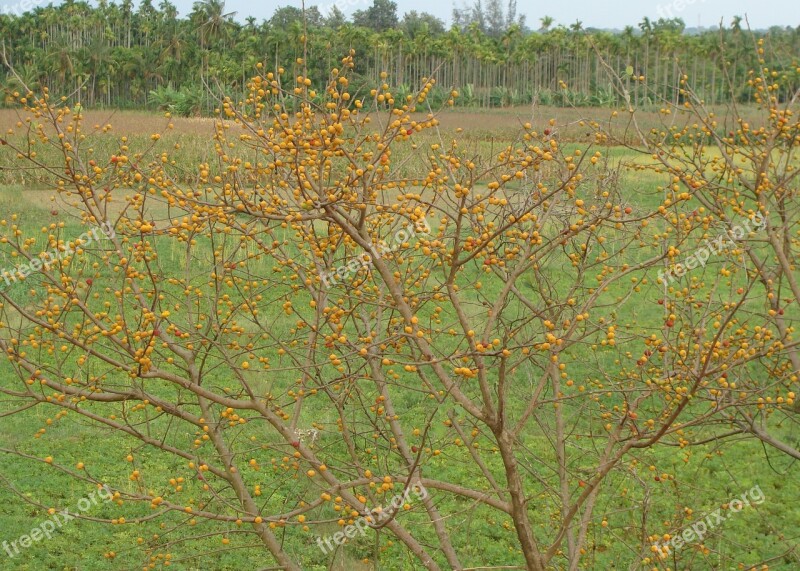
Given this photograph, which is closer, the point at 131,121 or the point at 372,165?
the point at 372,165

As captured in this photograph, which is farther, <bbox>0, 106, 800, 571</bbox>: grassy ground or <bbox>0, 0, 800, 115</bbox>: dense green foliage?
<bbox>0, 0, 800, 115</bbox>: dense green foliage

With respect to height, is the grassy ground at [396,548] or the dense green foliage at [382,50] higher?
the dense green foliage at [382,50]

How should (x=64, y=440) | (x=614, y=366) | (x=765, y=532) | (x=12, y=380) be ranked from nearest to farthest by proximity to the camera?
(x=765, y=532) < (x=64, y=440) < (x=12, y=380) < (x=614, y=366)

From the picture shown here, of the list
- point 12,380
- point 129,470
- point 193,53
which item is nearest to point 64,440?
point 129,470

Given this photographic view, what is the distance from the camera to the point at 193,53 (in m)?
53.6

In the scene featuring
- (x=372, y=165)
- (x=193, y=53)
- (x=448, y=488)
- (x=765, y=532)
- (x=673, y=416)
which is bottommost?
(x=765, y=532)

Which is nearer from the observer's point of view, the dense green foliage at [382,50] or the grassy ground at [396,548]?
the grassy ground at [396,548]

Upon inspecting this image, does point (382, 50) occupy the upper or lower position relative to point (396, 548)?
upper

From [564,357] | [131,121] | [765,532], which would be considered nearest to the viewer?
[765,532]

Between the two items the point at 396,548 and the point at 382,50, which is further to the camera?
the point at 382,50

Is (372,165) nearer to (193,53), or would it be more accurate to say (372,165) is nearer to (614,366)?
(614,366)

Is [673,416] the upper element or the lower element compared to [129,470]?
upper

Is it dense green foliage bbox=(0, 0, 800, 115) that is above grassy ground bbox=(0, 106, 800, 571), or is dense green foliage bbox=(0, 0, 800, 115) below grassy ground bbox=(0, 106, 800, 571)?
above

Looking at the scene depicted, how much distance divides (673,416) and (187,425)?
739 centimetres
